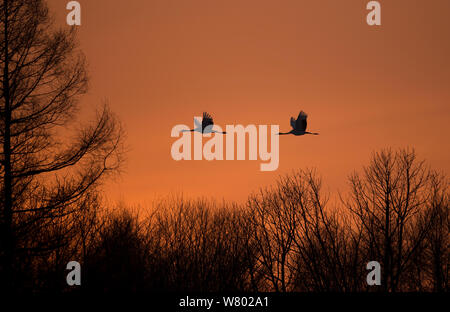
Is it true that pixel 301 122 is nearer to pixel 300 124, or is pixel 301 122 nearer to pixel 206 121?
pixel 300 124

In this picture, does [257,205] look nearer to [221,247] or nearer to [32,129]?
[221,247]

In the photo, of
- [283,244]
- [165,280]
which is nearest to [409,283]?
[283,244]

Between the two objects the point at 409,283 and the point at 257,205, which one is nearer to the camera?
the point at 257,205

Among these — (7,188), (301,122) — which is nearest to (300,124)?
(301,122)

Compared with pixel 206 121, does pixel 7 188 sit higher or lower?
lower

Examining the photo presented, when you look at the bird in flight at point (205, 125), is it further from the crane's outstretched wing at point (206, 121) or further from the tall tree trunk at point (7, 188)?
the tall tree trunk at point (7, 188)

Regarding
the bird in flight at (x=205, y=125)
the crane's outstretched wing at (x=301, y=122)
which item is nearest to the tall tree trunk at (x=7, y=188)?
the bird in flight at (x=205, y=125)

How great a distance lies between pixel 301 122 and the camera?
21.3 m

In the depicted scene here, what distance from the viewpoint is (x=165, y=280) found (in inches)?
1128

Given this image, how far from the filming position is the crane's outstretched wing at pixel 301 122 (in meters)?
21.3

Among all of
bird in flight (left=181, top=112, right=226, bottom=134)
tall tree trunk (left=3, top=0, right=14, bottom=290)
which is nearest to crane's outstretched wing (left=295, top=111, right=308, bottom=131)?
bird in flight (left=181, top=112, right=226, bottom=134)

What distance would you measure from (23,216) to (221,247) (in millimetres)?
15905

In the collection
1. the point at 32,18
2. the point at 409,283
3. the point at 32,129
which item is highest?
the point at 32,18
